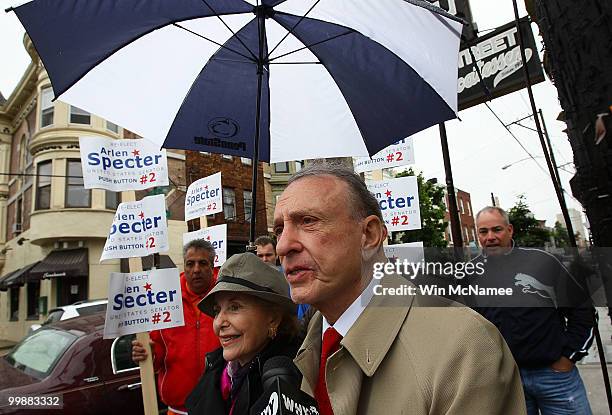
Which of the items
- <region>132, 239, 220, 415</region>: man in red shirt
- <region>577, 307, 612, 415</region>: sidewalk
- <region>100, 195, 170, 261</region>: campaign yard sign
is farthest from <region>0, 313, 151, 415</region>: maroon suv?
<region>577, 307, 612, 415</region>: sidewalk

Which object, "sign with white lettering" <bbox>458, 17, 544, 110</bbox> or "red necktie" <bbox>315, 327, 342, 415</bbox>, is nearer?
"red necktie" <bbox>315, 327, 342, 415</bbox>

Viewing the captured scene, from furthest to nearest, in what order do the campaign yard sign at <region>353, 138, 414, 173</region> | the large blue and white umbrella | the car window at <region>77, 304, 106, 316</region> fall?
the car window at <region>77, 304, 106, 316</region>, the campaign yard sign at <region>353, 138, 414, 173</region>, the large blue and white umbrella

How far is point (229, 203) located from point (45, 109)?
9598 millimetres

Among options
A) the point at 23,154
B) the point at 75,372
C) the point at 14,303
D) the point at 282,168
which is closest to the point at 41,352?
the point at 75,372

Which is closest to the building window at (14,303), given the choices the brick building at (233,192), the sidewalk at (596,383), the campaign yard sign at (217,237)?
the brick building at (233,192)

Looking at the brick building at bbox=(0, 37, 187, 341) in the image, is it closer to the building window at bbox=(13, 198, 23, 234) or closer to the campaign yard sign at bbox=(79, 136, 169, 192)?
the building window at bbox=(13, 198, 23, 234)

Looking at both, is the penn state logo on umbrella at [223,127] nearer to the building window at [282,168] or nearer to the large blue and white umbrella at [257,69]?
the large blue and white umbrella at [257,69]

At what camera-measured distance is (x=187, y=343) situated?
3520mm

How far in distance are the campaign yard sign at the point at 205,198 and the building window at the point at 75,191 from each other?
14485mm

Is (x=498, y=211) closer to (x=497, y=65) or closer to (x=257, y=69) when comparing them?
(x=497, y=65)

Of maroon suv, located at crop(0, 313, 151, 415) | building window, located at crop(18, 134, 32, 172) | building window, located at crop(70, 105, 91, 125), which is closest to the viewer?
maroon suv, located at crop(0, 313, 151, 415)

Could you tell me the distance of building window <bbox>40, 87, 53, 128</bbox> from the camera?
20.2 metres

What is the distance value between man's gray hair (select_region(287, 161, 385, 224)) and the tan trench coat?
0.33 meters

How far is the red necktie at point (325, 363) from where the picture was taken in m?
1.28
